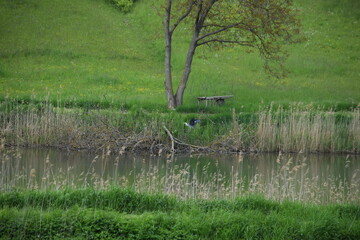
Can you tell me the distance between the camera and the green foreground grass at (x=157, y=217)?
28.1 ft

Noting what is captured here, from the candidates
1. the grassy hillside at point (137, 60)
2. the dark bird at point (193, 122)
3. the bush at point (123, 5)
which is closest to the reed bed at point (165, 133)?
the dark bird at point (193, 122)

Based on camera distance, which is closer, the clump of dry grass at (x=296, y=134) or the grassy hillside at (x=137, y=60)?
the clump of dry grass at (x=296, y=134)

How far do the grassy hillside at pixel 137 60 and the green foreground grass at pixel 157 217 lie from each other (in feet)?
50.8

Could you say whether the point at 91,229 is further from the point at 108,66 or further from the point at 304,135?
the point at 108,66

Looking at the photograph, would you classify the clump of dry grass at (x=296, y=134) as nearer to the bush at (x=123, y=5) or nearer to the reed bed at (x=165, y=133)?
the reed bed at (x=165, y=133)

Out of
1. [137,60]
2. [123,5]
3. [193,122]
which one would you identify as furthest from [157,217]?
[123,5]

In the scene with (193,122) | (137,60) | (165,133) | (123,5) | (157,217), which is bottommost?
(157,217)

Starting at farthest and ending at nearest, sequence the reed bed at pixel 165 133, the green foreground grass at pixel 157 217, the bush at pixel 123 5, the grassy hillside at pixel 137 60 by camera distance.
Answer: the bush at pixel 123 5, the grassy hillside at pixel 137 60, the reed bed at pixel 165 133, the green foreground grass at pixel 157 217

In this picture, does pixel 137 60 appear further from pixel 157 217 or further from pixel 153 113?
pixel 157 217

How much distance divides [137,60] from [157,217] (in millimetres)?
32549

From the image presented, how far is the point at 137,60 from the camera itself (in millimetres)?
40594

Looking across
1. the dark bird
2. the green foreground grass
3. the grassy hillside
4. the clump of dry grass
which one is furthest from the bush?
the green foreground grass

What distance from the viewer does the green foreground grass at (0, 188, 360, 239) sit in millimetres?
8570

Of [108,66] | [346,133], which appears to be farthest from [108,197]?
[108,66]
